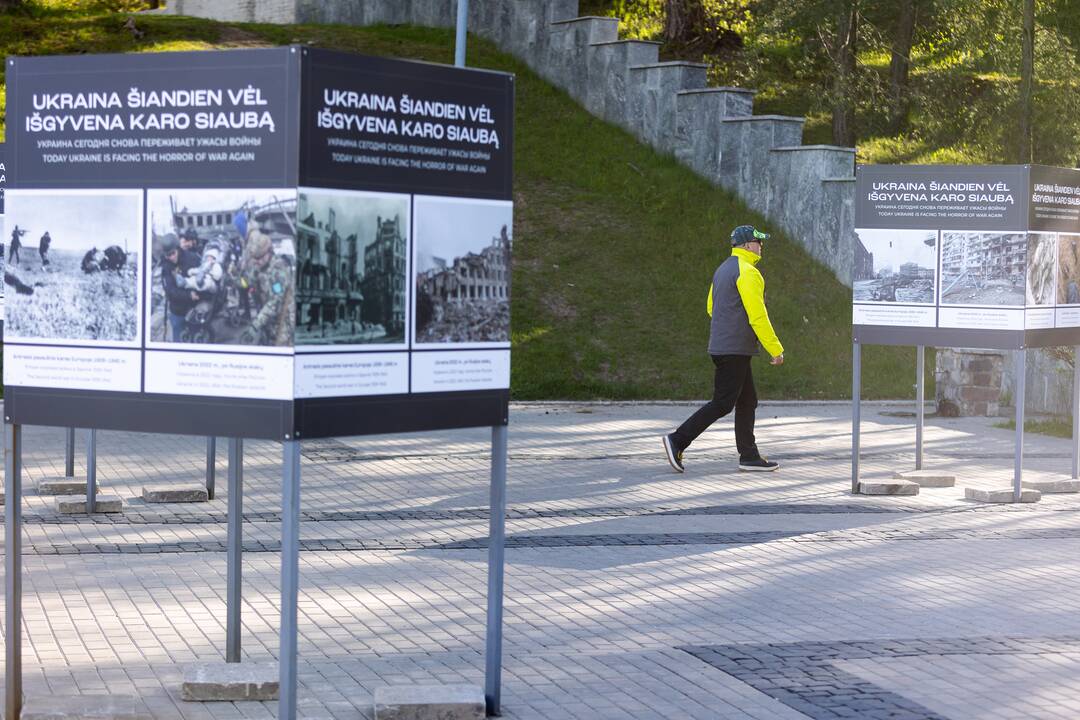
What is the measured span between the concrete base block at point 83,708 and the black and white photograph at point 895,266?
8.09 m

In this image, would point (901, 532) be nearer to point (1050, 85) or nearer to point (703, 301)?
point (703, 301)

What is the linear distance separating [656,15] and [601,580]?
22863 millimetres

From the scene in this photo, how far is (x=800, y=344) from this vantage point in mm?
20406

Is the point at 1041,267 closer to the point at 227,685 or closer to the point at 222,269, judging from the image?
the point at 227,685

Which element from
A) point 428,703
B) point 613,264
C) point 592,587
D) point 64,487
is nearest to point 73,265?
point 428,703

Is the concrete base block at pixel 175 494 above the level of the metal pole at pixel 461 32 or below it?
below

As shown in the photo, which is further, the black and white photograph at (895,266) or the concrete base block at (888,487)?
the black and white photograph at (895,266)

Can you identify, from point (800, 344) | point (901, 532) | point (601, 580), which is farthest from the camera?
point (800, 344)

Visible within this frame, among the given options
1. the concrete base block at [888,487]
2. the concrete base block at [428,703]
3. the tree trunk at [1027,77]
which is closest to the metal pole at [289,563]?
the concrete base block at [428,703]

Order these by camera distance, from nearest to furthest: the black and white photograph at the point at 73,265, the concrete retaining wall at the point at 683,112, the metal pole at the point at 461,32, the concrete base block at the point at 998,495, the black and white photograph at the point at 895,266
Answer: the black and white photograph at the point at 73,265 → the concrete base block at the point at 998,495 → the black and white photograph at the point at 895,266 → the metal pole at the point at 461,32 → the concrete retaining wall at the point at 683,112

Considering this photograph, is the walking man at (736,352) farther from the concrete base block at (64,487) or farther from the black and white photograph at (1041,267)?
the concrete base block at (64,487)

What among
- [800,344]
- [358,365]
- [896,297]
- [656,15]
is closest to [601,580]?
[358,365]

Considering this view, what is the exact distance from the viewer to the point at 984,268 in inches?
496

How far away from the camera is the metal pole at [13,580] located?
20.0 ft
